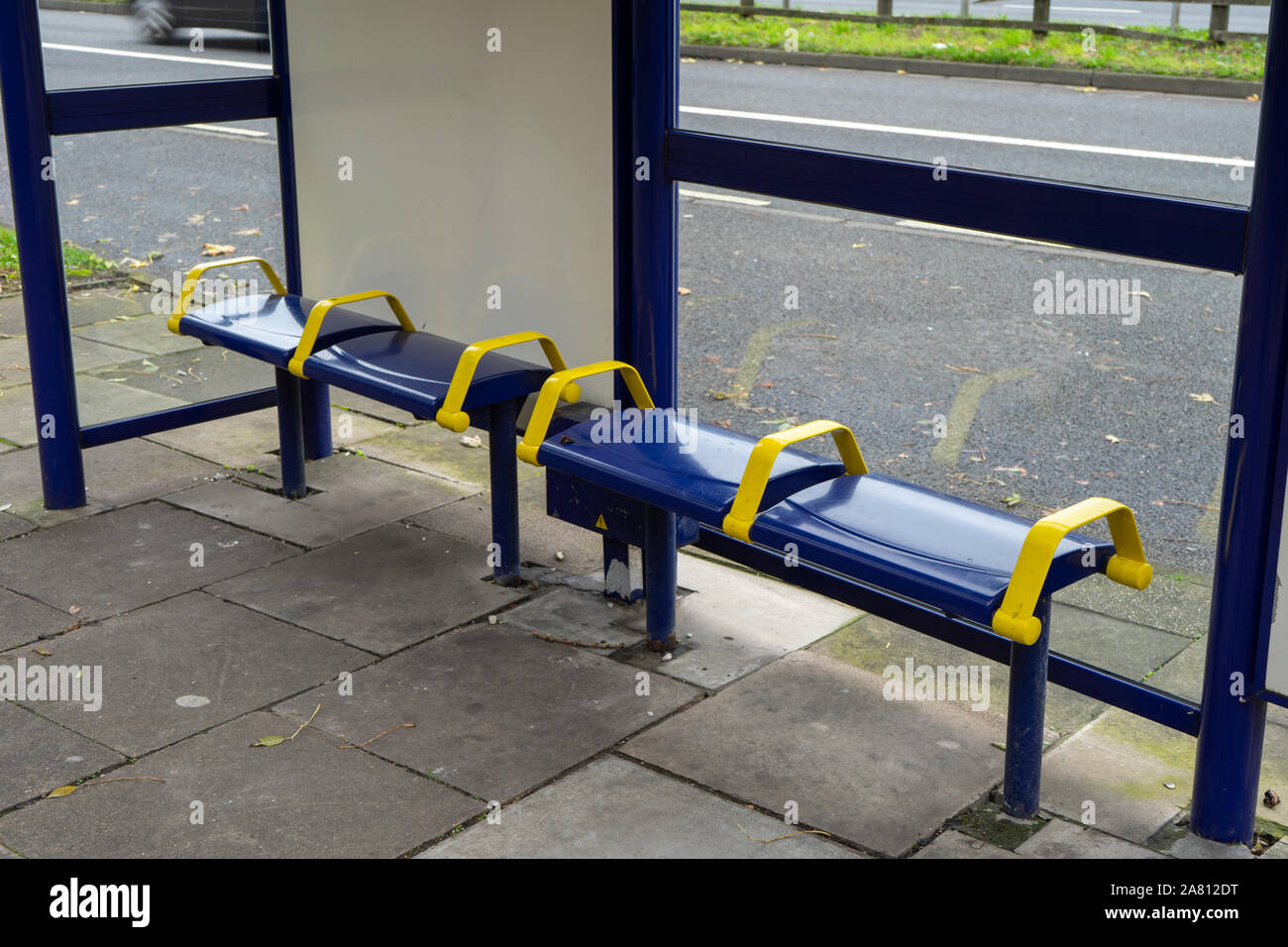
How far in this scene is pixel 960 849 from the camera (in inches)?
125

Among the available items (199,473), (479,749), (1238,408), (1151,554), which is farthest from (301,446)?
(1238,408)

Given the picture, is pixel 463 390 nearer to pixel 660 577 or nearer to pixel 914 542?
pixel 660 577

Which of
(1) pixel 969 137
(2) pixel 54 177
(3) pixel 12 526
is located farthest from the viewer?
(3) pixel 12 526

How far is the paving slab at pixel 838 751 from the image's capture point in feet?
11.0

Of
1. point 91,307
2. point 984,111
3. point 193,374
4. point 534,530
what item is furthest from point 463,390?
point 91,307

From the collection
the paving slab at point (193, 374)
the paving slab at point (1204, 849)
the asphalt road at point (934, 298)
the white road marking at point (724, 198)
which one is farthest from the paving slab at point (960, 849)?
the paving slab at point (193, 374)

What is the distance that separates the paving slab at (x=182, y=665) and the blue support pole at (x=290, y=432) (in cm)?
88

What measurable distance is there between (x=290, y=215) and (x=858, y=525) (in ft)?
10.2

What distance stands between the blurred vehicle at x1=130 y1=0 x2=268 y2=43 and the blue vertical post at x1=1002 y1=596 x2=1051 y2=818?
384cm

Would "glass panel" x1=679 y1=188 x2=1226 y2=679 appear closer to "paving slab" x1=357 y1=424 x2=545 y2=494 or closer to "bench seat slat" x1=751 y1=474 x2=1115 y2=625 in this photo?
"paving slab" x1=357 y1=424 x2=545 y2=494

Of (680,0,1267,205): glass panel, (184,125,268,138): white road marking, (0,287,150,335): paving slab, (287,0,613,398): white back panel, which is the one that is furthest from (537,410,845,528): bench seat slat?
(0,287,150,335): paving slab

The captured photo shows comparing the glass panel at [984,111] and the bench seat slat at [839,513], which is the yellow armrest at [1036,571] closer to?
the bench seat slat at [839,513]

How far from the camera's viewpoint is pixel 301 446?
17.1ft
